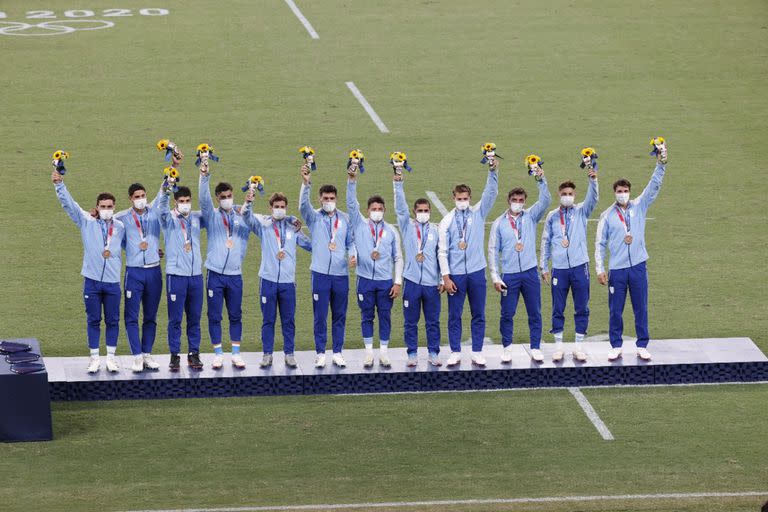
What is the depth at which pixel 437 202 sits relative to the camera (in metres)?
25.3

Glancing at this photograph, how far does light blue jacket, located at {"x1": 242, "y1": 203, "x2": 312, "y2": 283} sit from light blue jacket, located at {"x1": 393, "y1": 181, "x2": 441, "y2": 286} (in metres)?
1.22

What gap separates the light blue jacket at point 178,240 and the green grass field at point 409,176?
4.80ft

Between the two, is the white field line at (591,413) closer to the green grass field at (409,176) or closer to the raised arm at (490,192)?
the green grass field at (409,176)

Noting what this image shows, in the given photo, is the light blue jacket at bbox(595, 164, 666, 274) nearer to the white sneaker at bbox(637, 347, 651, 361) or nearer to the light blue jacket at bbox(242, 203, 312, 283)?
the white sneaker at bbox(637, 347, 651, 361)

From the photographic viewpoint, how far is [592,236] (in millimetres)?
24016

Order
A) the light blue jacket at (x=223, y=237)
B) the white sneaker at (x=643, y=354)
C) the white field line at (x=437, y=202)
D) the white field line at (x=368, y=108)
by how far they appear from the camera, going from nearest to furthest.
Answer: the light blue jacket at (x=223, y=237)
the white sneaker at (x=643, y=354)
the white field line at (x=437, y=202)
the white field line at (x=368, y=108)

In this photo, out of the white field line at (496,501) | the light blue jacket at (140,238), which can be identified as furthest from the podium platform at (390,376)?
the white field line at (496,501)

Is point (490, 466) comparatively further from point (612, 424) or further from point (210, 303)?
point (210, 303)

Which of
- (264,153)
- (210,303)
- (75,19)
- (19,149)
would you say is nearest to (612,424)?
(210,303)

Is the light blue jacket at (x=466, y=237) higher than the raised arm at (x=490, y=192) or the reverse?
the reverse

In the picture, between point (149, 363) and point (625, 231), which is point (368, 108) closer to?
point (625, 231)

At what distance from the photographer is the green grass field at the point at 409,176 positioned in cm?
1594

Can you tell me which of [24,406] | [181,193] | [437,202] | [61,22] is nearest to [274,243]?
[181,193]

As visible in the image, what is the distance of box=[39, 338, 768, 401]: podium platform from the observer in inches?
698
